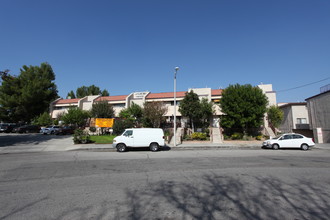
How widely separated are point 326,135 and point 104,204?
25.0 metres

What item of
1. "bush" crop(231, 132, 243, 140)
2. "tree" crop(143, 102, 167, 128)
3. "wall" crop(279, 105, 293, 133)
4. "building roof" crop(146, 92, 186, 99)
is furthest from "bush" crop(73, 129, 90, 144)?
"wall" crop(279, 105, 293, 133)

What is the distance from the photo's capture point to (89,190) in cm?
503

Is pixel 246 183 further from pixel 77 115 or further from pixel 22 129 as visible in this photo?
pixel 22 129

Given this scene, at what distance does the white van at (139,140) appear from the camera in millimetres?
13250

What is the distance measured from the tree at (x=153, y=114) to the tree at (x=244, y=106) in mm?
9605

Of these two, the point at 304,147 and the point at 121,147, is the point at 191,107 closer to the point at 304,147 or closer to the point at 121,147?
the point at 304,147

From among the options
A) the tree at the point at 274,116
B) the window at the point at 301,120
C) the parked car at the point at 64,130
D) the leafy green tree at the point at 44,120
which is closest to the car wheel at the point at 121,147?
the parked car at the point at 64,130

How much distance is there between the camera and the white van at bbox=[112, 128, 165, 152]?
43.5 feet

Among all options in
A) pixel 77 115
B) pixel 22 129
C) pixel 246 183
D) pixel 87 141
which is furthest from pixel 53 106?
pixel 246 183

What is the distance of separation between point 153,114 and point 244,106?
12.7 metres

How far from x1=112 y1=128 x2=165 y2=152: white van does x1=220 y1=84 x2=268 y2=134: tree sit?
11.4 meters

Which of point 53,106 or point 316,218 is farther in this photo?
point 53,106

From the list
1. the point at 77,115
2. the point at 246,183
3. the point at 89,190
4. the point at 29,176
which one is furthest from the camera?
the point at 77,115

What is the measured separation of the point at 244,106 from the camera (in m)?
19.6
